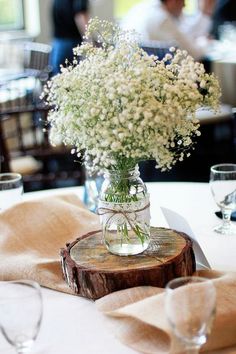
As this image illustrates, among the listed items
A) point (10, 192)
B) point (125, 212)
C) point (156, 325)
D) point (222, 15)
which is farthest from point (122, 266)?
point (222, 15)

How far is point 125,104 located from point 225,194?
0.54 meters

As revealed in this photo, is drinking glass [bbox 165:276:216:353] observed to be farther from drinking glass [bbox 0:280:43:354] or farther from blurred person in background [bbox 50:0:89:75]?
blurred person in background [bbox 50:0:89:75]

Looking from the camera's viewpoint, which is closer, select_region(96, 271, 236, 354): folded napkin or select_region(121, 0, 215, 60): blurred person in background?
select_region(96, 271, 236, 354): folded napkin

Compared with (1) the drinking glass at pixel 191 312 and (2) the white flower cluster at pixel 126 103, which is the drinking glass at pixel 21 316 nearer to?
(1) the drinking glass at pixel 191 312

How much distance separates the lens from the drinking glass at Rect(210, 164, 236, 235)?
5.73ft

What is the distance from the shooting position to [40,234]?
1.68 meters

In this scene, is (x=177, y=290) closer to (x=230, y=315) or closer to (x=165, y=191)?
(x=230, y=315)

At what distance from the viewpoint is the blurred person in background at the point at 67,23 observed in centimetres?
510

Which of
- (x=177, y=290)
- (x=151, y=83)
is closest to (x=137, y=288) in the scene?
(x=177, y=290)

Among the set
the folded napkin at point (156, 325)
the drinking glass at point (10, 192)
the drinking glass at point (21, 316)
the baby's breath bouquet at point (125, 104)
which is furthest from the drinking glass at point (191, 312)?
→ the drinking glass at point (10, 192)

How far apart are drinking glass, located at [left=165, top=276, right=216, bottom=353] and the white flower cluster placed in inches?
14.5

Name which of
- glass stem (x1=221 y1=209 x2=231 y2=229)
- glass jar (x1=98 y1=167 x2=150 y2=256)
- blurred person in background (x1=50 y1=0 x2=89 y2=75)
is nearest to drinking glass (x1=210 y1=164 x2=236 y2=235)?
glass stem (x1=221 y1=209 x2=231 y2=229)

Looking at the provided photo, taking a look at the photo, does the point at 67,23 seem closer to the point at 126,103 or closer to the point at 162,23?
the point at 162,23

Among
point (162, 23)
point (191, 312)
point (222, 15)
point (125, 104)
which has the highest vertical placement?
point (222, 15)
